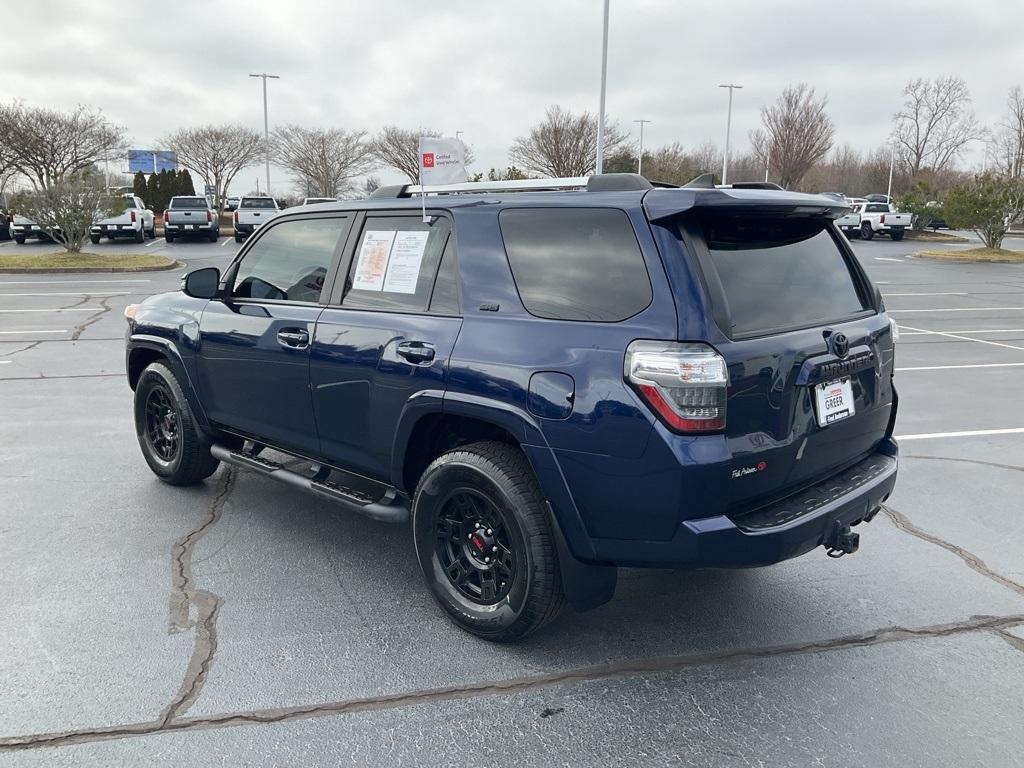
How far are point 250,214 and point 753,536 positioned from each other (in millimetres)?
32630

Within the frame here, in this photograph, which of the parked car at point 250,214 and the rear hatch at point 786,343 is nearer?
the rear hatch at point 786,343

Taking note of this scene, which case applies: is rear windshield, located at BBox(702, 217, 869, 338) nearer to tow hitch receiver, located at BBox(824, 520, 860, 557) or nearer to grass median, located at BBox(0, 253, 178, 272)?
tow hitch receiver, located at BBox(824, 520, 860, 557)

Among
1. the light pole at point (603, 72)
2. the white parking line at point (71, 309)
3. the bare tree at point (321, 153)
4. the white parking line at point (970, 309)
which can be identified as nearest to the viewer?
→ the white parking line at point (71, 309)

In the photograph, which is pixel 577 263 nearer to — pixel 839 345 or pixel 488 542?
pixel 839 345

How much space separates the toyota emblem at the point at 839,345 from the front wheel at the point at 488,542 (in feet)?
4.22

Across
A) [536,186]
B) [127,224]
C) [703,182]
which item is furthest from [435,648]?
[127,224]

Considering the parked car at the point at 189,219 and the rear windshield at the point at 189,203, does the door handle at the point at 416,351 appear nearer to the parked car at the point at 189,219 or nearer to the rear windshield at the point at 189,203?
the parked car at the point at 189,219

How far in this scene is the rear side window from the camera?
298cm

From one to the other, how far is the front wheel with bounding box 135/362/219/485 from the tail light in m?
3.20

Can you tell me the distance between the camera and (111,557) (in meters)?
4.15

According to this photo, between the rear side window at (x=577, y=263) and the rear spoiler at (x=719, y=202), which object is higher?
the rear spoiler at (x=719, y=202)

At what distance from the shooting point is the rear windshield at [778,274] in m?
3.01

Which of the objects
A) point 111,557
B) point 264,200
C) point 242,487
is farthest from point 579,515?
point 264,200

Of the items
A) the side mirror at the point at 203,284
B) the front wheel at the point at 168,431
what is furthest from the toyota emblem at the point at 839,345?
the front wheel at the point at 168,431
